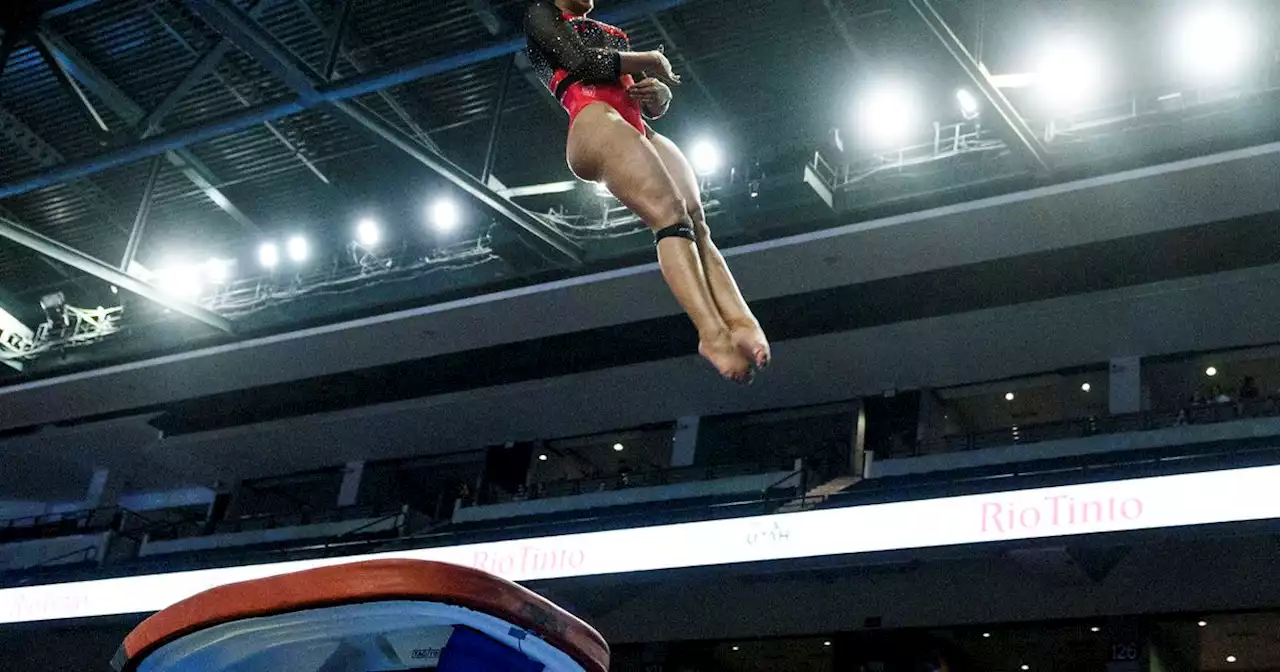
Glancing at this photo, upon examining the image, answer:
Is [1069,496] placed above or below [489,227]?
below

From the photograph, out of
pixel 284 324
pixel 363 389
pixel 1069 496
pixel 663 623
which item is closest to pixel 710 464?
pixel 663 623

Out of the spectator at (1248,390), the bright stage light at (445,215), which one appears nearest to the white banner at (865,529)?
the bright stage light at (445,215)

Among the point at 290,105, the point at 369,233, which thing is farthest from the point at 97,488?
the point at 290,105

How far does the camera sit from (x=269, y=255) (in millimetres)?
14805

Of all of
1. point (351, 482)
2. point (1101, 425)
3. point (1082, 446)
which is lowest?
point (1082, 446)

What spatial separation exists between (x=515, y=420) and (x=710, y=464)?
2.85m

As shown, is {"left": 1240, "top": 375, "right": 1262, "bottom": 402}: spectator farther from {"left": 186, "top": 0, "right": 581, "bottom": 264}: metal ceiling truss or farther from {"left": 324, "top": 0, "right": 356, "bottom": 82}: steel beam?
{"left": 324, "top": 0, "right": 356, "bottom": 82}: steel beam

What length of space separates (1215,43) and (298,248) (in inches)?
390

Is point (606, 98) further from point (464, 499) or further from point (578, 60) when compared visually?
point (464, 499)

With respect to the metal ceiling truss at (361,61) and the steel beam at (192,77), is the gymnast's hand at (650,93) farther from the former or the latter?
the steel beam at (192,77)

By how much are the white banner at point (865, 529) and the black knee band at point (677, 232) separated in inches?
230

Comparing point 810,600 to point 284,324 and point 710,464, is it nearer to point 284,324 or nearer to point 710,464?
point 710,464

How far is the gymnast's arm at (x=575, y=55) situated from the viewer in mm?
2980

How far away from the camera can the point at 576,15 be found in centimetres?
323
